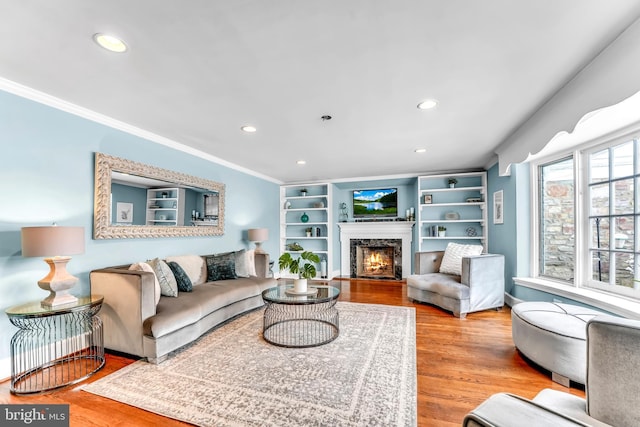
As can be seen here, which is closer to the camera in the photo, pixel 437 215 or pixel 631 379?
pixel 631 379

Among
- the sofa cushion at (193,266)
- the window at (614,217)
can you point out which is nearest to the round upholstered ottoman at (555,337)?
the window at (614,217)

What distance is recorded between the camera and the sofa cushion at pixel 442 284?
364 centimetres

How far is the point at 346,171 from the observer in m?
5.62

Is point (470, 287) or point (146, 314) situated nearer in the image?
point (146, 314)

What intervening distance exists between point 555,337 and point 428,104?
84.0 inches

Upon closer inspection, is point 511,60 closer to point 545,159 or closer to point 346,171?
point 545,159

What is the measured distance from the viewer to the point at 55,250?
2.14 metres

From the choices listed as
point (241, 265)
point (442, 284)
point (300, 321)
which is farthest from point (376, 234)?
point (300, 321)

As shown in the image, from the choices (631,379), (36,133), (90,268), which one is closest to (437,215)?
(631,379)

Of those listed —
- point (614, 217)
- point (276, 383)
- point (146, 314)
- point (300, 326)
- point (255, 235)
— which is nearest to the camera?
point (276, 383)

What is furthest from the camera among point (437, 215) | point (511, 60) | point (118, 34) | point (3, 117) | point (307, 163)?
point (437, 215)

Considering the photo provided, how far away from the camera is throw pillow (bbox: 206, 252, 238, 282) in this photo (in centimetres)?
385

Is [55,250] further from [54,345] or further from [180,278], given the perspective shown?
[180,278]

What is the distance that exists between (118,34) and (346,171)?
14.2 feet
